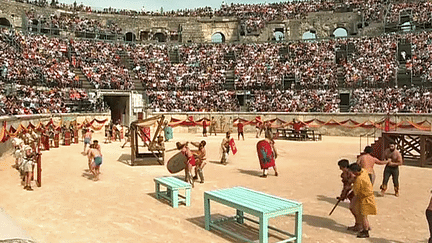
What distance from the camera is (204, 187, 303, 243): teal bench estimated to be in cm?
636

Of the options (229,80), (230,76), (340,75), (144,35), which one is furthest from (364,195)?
(144,35)

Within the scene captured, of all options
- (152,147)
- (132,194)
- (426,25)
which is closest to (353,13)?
(426,25)

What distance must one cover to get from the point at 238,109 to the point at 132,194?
1013 inches

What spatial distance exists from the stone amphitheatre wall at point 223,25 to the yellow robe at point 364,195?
1535 inches

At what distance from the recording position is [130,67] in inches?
1608

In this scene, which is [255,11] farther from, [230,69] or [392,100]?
[392,100]

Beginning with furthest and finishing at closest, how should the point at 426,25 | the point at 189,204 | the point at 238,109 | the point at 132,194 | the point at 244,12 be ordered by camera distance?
the point at 244,12, the point at 426,25, the point at 238,109, the point at 132,194, the point at 189,204

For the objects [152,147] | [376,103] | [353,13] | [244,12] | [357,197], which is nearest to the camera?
[357,197]

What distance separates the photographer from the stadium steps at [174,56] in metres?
43.3

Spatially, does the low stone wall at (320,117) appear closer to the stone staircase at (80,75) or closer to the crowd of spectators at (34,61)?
the stone staircase at (80,75)

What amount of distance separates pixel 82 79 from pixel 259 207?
106 feet

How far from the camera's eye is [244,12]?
49562mm

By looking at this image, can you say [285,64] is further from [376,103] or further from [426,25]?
[426,25]

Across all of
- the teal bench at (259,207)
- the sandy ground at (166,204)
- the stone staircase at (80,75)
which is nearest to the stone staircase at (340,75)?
the sandy ground at (166,204)
